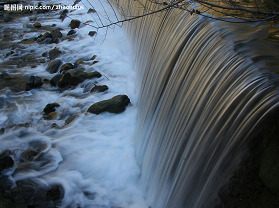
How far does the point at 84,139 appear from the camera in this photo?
194 inches

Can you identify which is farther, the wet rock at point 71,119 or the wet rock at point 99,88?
the wet rock at point 99,88

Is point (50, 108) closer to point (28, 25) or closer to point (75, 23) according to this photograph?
point (75, 23)

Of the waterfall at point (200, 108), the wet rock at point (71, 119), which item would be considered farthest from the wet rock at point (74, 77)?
the waterfall at point (200, 108)

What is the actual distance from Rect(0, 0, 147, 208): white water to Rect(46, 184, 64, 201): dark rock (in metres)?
0.08

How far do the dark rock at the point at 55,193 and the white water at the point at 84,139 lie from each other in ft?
0.27

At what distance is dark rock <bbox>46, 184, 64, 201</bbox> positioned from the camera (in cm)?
366

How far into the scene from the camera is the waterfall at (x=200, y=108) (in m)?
2.25

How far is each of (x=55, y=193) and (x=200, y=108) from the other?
7.56 ft

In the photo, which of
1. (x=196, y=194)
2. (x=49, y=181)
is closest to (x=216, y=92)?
(x=196, y=194)

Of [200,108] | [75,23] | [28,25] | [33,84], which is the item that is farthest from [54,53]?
[200,108]

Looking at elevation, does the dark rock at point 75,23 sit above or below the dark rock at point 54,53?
above

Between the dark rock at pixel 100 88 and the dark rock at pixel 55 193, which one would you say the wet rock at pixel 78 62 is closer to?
the dark rock at pixel 100 88

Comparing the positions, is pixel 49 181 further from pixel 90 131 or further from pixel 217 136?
pixel 217 136

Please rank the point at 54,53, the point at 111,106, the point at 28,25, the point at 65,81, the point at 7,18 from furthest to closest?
the point at 7,18 → the point at 28,25 → the point at 54,53 → the point at 65,81 → the point at 111,106
